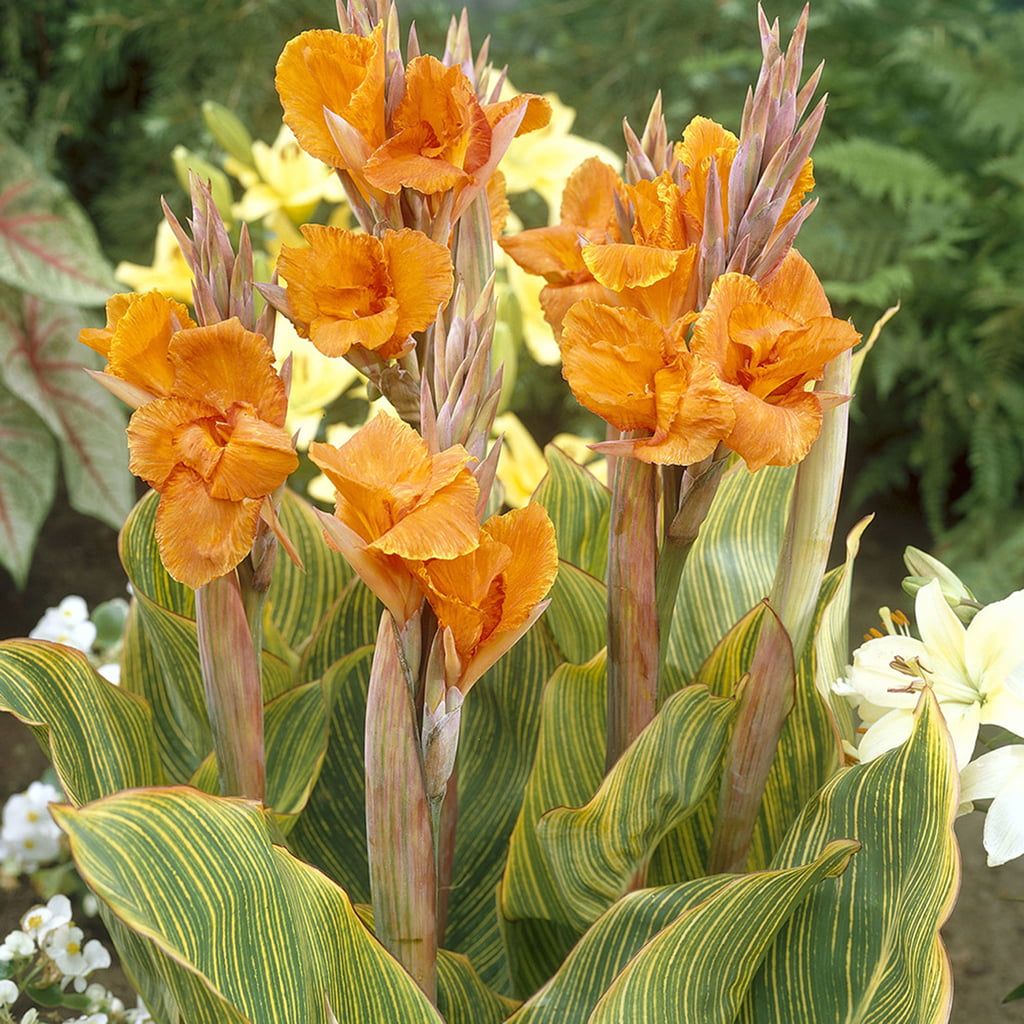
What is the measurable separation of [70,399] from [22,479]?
12 cm

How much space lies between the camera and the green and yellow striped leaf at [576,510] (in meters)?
0.62

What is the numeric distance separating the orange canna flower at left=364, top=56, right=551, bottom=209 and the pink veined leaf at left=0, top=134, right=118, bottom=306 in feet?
3.11

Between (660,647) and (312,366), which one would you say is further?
(312,366)

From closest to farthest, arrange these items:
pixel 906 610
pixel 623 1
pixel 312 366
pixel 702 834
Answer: pixel 702 834 < pixel 312 366 < pixel 906 610 < pixel 623 1

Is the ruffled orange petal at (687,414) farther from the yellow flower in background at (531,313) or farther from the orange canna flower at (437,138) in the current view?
the yellow flower in background at (531,313)

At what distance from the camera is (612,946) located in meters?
0.45

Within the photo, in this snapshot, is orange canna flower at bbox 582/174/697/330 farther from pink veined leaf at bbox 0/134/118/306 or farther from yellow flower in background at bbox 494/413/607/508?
pink veined leaf at bbox 0/134/118/306

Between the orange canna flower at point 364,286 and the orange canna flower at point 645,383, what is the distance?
0.05 metres

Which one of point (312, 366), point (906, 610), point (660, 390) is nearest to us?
point (660, 390)

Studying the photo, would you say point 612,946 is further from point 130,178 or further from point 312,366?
point 130,178

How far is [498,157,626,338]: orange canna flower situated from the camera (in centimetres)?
45

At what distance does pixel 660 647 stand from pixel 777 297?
6.0 inches

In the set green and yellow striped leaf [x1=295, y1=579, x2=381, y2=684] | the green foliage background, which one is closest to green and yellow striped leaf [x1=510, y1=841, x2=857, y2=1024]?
green and yellow striped leaf [x1=295, y1=579, x2=381, y2=684]

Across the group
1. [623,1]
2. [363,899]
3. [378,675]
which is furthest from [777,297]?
[623,1]
